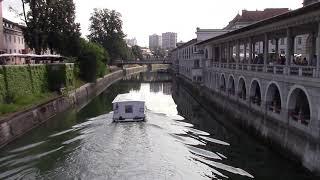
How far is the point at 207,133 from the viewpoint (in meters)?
35.8

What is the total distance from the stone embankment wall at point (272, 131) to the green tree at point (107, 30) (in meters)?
67.0

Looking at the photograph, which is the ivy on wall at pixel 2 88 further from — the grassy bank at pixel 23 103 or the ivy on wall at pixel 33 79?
the grassy bank at pixel 23 103

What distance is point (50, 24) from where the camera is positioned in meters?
63.2

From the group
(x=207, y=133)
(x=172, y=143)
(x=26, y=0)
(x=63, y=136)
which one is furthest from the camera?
(x=26, y=0)

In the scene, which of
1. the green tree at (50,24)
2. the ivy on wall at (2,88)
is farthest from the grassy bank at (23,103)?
the green tree at (50,24)

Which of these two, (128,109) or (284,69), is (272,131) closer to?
(284,69)

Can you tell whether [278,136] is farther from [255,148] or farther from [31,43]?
[31,43]

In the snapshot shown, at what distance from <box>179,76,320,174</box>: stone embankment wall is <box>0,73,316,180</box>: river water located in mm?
626

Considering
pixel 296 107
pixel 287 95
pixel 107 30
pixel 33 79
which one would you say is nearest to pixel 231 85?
pixel 296 107

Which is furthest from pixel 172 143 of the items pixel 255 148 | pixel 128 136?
pixel 255 148

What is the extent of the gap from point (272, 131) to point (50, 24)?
4341cm

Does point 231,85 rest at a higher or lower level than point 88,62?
lower

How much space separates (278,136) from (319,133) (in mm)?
5457

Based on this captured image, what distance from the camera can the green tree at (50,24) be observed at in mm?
61938
